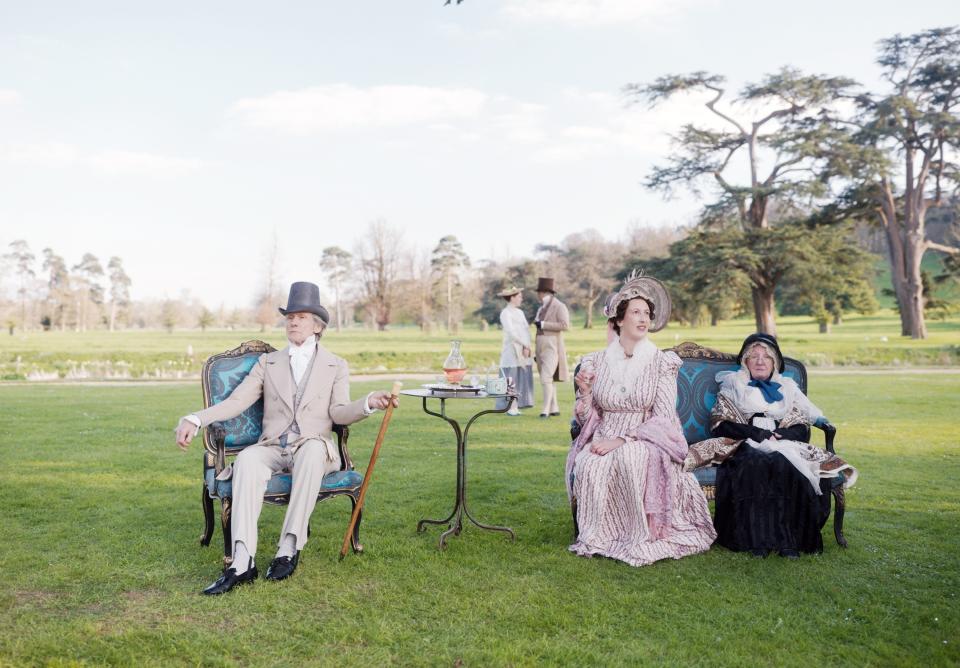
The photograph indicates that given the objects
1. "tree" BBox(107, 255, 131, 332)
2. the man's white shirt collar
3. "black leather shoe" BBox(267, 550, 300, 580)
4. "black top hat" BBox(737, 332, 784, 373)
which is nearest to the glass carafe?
the man's white shirt collar

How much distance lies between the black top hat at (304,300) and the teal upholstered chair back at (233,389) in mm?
398

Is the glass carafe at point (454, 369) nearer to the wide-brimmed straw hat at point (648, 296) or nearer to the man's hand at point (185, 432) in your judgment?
the wide-brimmed straw hat at point (648, 296)

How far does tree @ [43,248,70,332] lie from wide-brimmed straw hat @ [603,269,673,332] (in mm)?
73252

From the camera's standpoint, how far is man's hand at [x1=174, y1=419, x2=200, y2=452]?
3891 millimetres

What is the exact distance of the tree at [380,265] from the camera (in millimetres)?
62219

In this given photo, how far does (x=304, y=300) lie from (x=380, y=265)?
5853 centimetres

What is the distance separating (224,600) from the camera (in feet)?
11.8

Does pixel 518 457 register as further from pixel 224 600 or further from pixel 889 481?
pixel 224 600

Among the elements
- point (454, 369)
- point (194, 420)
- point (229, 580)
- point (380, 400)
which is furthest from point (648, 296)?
point (229, 580)

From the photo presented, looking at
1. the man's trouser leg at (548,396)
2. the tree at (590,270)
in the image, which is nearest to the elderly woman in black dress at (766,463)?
the man's trouser leg at (548,396)

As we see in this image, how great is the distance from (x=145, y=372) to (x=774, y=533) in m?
19.4

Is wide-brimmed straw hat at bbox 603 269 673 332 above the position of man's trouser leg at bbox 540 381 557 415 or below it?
above

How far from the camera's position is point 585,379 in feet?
15.3

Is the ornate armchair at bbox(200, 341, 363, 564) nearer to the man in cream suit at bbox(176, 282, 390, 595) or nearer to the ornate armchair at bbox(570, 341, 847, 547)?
the man in cream suit at bbox(176, 282, 390, 595)
